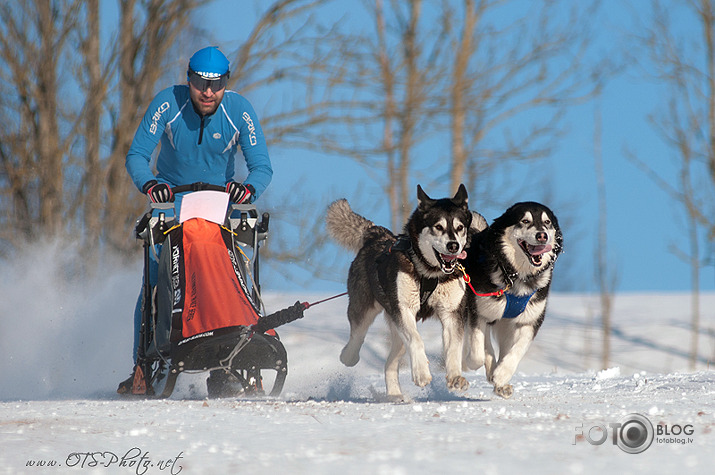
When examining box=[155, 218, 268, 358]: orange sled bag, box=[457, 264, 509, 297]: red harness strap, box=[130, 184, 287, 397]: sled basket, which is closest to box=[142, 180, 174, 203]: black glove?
box=[130, 184, 287, 397]: sled basket

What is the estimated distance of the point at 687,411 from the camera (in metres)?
3.58

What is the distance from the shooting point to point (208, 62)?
5.16 meters

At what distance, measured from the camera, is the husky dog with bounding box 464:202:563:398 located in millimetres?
4602

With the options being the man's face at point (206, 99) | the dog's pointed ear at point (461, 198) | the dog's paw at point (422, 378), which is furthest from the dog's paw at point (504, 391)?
the man's face at point (206, 99)

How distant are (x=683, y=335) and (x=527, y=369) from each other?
3346mm

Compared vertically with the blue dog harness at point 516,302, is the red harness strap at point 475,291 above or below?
above

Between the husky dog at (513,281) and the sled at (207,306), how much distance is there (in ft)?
3.38

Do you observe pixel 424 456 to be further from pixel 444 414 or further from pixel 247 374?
pixel 247 374

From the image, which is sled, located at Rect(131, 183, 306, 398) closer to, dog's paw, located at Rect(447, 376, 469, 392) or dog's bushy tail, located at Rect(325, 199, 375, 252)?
dog's bushy tail, located at Rect(325, 199, 375, 252)

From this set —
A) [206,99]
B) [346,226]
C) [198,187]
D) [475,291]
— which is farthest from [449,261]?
[206,99]

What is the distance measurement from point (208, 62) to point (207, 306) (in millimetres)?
1516

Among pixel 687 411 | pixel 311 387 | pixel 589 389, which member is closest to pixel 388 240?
pixel 311 387

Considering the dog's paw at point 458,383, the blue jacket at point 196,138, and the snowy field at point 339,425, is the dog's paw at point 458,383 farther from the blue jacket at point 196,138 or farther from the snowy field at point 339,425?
the blue jacket at point 196,138

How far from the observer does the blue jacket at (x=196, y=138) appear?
5449 mm
